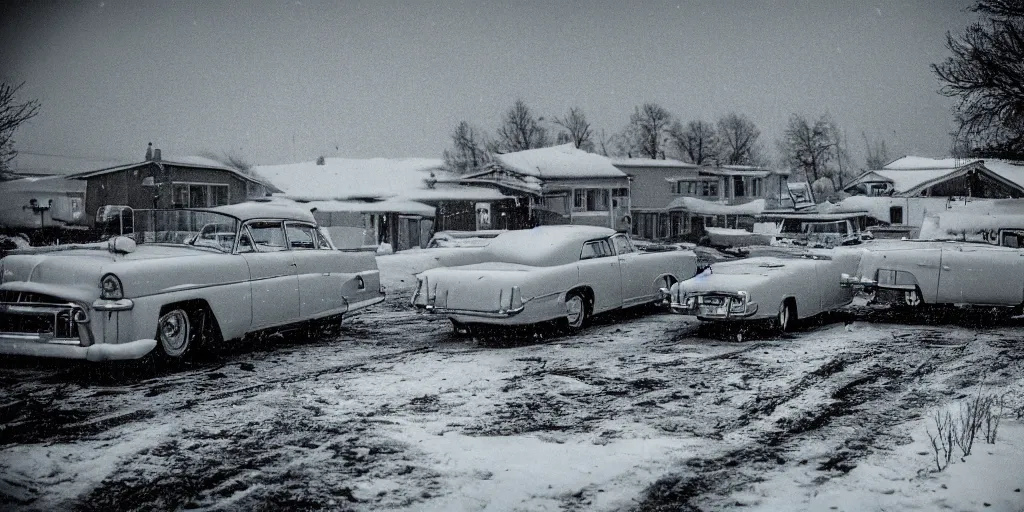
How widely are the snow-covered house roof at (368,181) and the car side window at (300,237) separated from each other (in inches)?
1121

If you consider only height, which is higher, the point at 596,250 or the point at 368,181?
the point at 368,181

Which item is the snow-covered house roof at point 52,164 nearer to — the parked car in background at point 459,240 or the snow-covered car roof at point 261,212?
the parked car in background at point 459,240

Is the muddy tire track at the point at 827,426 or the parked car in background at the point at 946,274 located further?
the parked car in background at the point at 946,274

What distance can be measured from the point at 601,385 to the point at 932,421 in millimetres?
2522

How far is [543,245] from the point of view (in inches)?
378

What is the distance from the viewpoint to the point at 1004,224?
15.2 metres

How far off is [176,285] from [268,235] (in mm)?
1726

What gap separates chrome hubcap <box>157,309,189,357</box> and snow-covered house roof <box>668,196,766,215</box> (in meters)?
47.4

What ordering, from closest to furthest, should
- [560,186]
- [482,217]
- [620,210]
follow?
[482,217], [560,186], [620,210]

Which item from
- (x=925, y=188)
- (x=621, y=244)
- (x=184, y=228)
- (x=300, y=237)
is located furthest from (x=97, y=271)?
(x=925, y=188)

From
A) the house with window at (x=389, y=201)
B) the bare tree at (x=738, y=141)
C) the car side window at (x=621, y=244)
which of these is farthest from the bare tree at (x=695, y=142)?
the car side window at (x=621, y=244)

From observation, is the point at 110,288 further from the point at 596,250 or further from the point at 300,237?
the point at 596,250

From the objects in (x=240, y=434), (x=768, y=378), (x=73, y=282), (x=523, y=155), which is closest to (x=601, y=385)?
(x=768, y=378)

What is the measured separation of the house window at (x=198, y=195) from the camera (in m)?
32.2
